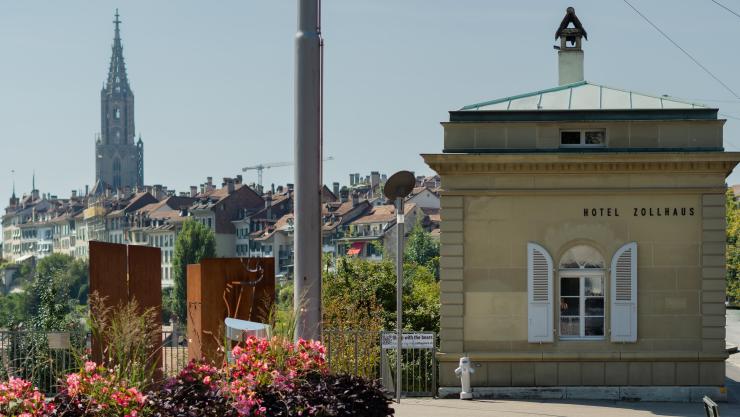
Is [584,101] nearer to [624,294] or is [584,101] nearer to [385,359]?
[624,294]

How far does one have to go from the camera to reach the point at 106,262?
12875 millimetres

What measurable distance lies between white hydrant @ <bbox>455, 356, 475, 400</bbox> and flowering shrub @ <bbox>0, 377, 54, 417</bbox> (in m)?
13.0

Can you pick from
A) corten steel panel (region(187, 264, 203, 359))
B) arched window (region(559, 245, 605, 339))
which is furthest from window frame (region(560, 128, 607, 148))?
corten steel panel (region(187, 264, 203, 359))

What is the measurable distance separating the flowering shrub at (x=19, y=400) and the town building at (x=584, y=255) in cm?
1322

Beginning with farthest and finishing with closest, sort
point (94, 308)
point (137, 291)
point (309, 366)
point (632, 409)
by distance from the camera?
point (632, 409)
point (137, 291)
point (94, 308)
point (309, 366)

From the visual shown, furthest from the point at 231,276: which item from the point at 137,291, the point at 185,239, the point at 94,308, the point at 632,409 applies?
the point at 185,239

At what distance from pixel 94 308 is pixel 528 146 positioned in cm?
1216

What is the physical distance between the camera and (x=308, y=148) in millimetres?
10570

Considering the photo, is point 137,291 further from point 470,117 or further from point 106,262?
point 470,117

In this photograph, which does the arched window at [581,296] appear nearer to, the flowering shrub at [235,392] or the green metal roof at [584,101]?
the green metal roof at [584,101]

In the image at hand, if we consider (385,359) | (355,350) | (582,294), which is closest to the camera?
(355,350)

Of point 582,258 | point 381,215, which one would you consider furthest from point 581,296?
point 381,215

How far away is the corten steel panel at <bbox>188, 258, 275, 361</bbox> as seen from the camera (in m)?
14.0

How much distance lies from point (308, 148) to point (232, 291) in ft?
12.5
